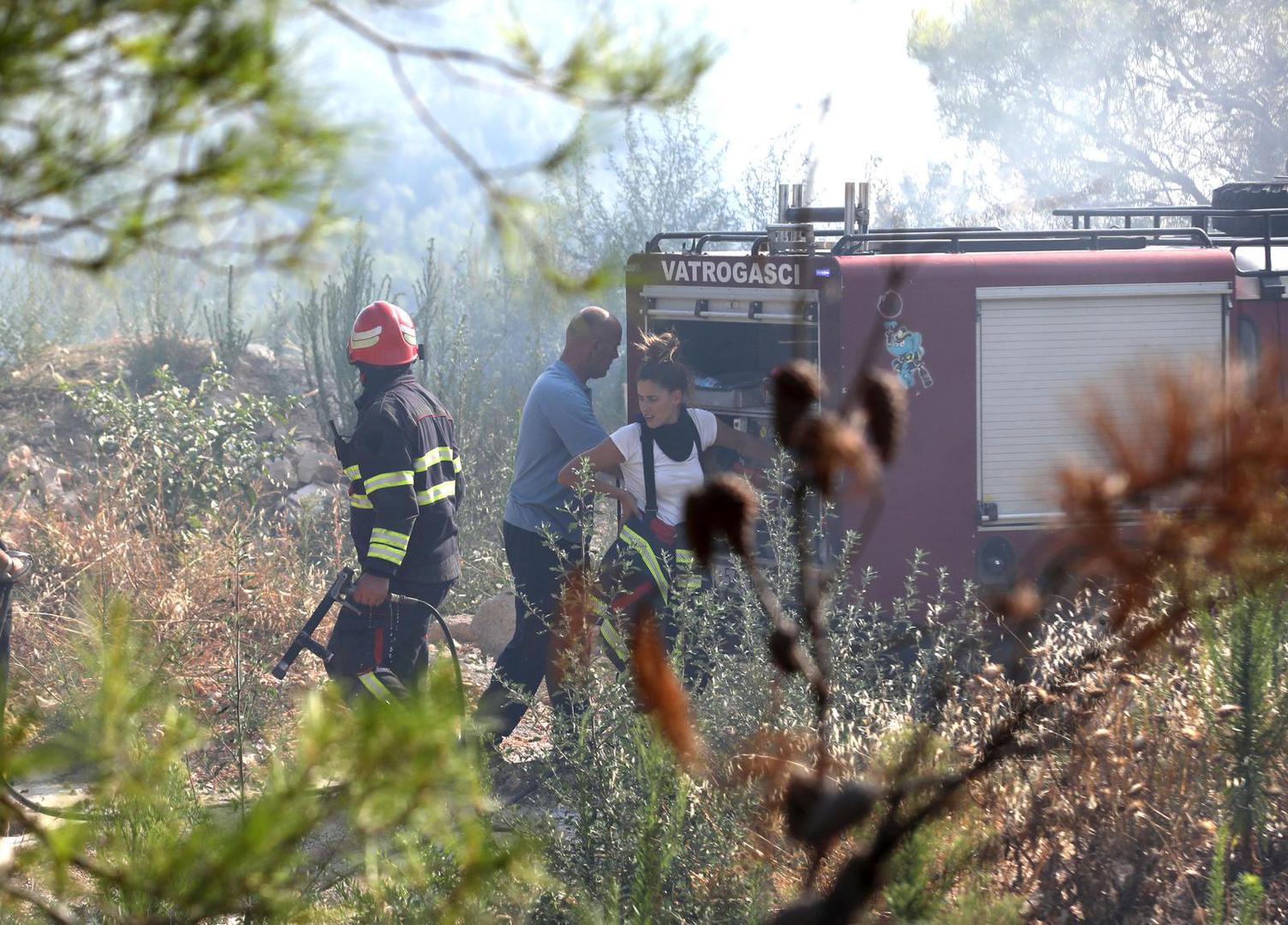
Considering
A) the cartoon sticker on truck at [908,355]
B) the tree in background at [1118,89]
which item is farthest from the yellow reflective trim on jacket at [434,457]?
the tree in background at [1118,89]

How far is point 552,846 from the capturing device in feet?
12.2

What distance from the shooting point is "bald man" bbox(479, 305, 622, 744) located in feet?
19.4

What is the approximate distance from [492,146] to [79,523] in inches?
3291

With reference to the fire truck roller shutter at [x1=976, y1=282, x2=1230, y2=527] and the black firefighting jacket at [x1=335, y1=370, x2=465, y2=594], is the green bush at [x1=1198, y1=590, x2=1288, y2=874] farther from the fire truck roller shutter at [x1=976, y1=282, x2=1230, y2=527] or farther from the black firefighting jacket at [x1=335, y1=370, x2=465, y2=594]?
the black firefighting jacket at [x1=335, y1=370, x2=465, y2=594]

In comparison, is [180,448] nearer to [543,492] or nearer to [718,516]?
[543,492]

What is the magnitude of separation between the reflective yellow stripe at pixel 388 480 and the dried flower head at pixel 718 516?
452cm

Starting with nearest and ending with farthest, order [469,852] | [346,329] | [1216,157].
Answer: [469,852]
[346,329]
[1216,157]

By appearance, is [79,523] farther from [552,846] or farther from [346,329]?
[552,846]

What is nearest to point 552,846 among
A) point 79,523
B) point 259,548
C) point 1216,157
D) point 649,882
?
point 649,882

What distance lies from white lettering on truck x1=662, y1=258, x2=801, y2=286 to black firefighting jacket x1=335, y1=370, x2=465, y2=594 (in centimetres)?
173

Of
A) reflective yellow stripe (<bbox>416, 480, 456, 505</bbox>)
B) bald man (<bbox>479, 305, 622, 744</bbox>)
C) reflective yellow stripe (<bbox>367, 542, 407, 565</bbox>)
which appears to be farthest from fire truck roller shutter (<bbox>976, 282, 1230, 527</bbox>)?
reflective yellow stripe (<bbox>367, 542, 407, 565</bbox>)

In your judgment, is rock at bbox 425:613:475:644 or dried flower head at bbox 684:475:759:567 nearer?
dried flower head at bbox 684:475:759:567

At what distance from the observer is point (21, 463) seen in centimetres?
973

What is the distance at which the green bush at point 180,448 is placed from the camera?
346 inches
